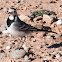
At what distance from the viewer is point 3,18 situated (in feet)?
28.8

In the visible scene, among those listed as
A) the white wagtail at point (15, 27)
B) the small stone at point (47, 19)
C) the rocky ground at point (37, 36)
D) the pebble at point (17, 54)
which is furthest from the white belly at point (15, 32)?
the small stone at point (47, 19)

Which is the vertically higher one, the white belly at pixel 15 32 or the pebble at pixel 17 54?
the white belly at pixel 15 32

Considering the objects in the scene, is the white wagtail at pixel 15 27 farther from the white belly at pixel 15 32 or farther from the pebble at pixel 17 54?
the pebble at pixel 17 54

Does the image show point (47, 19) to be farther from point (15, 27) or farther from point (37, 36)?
point (15, 27)

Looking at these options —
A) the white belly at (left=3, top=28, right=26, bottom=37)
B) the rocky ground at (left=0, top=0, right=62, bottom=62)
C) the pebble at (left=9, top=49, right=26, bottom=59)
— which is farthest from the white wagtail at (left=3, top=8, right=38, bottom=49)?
the pebble at (left=9, top=49, right=26, bottom=59)

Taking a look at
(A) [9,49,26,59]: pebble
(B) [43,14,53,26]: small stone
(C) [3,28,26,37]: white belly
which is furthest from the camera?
(B) [43,14,53,26]: small stone

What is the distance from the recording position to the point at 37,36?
24.1ft

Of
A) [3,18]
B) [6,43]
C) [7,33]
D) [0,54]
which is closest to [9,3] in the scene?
[3,18]

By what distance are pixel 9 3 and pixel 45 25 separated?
7.85 ft

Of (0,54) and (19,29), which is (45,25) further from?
(0,54)

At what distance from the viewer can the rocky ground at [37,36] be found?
20.2 ft

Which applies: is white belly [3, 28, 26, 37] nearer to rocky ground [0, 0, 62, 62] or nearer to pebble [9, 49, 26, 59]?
rocky ground [0, 0, 62, 62]

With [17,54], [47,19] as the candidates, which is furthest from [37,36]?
[17,54]

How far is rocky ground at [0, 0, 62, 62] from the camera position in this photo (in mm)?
6160
